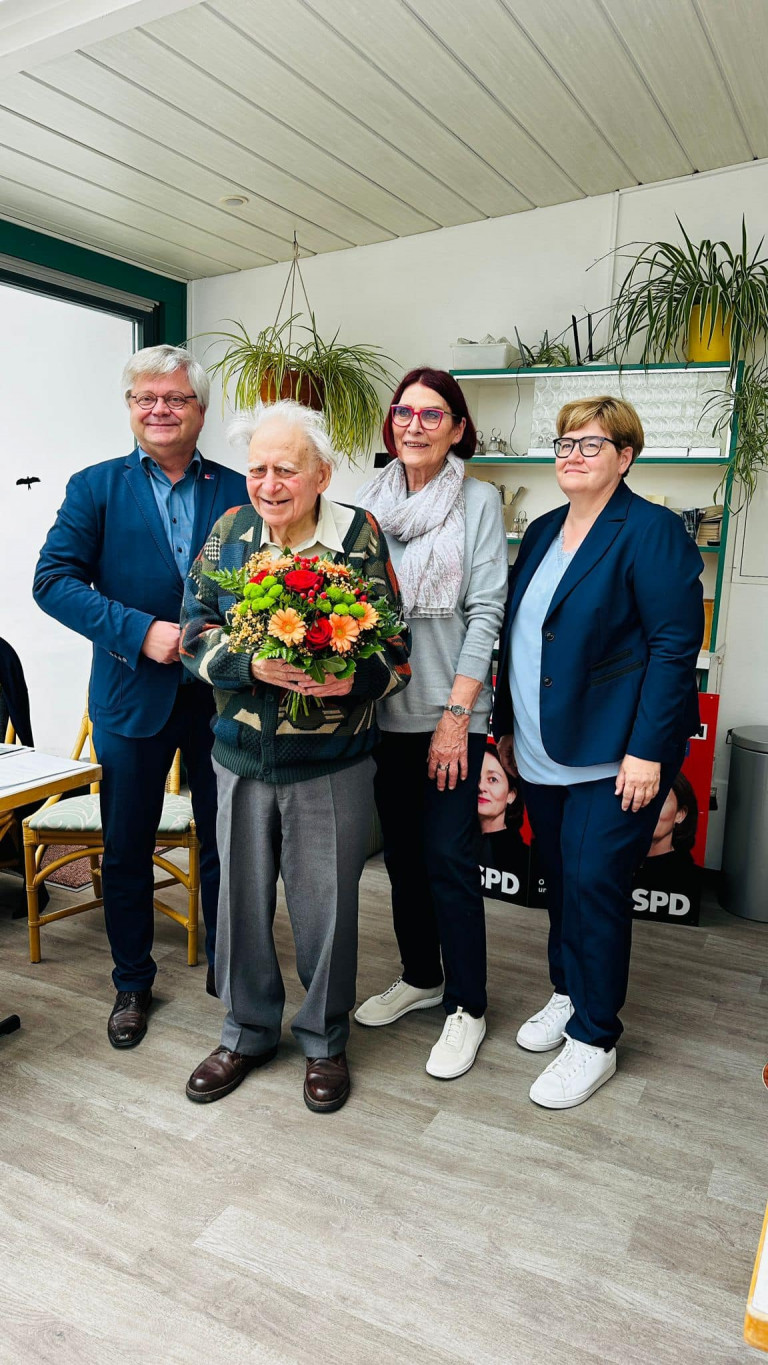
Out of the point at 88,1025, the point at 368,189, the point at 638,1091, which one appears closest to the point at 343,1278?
the point at 638,1091

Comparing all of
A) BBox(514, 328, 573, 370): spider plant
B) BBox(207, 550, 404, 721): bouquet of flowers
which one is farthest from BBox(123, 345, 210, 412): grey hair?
BBox(514, 328, 573, 370): spider plant

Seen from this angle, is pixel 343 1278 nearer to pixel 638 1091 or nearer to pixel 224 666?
pixel 638 1091

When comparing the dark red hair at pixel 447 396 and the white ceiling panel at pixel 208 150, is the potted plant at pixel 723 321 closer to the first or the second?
the white ceiling panel at pixel 208 150

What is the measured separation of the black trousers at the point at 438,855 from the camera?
2338mm

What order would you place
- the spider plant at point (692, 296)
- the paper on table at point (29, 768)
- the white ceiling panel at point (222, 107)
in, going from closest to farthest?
1. the paper on table at point (29, 768)
2. the white ceiling panel at point (222, 107)
3. the spider plant at point (692, 296)

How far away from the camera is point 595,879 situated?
2.24m

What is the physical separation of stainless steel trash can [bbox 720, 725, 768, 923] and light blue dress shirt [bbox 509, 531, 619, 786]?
147 centimetres

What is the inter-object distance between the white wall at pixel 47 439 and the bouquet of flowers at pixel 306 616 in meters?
2.88

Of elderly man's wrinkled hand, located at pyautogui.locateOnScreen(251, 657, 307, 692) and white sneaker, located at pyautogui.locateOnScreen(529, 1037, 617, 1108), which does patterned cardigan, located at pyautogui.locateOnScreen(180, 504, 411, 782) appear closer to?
elderly man's wrinkled hand, located at pyautogui.locateOnScreen(251, 657, 307, 692)

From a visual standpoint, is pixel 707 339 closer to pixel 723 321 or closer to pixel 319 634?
pixel 723 321

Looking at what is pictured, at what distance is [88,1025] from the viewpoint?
8.61ft

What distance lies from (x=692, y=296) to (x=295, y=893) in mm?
2585

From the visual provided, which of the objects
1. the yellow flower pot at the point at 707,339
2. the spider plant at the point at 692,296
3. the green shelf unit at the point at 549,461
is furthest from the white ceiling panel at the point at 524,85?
the green shelf unit at the point at 549,461

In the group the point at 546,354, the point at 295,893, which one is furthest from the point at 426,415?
the point at 546,354
